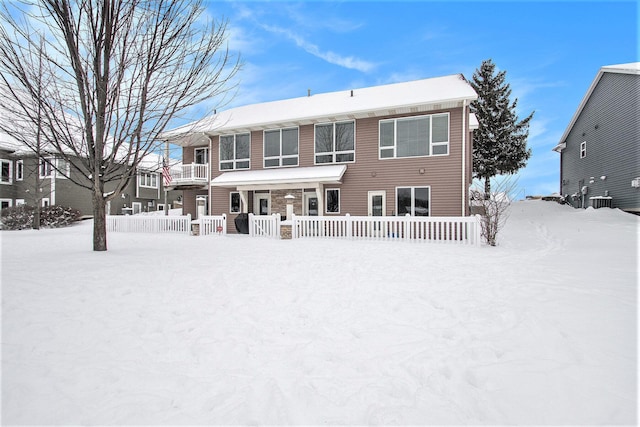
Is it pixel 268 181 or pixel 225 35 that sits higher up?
pixel 225 35

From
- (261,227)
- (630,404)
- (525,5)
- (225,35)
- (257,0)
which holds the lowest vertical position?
(630,404)

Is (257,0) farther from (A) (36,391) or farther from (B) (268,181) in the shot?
(A) (36,391)

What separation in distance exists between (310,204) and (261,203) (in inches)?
116

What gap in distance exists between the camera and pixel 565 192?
2420 cm

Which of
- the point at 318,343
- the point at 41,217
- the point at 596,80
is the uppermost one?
the point at 596,80

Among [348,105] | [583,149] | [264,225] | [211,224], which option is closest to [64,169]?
[211,224]

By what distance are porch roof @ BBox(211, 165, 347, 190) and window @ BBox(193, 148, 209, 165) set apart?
3.06 meters

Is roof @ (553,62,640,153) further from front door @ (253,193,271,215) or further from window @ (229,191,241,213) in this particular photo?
window @ (229,191,241,213)

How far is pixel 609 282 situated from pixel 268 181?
12037 mm

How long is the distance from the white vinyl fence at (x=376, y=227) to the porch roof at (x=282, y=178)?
2.61m

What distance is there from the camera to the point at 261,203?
16.7 meters

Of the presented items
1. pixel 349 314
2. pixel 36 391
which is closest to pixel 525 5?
pixel 349 314

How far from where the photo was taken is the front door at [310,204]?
603 inches

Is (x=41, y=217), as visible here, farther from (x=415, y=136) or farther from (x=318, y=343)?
(x=318, y=343)
